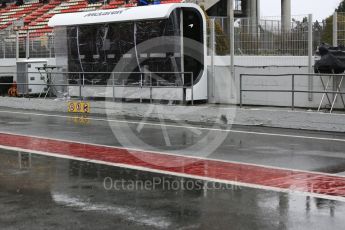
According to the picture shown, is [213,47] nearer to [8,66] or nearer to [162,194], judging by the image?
[162,194]

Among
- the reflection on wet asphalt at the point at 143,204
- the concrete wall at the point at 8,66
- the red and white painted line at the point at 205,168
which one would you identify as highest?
the concrete wall at the point at 8,66

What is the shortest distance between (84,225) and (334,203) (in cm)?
309

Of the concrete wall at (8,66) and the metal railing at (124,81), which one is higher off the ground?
the concrete wall at (8,66)

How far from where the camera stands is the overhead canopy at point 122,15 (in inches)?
742

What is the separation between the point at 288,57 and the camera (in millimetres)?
17609

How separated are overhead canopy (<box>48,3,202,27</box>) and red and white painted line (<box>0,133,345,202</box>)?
7.64 m

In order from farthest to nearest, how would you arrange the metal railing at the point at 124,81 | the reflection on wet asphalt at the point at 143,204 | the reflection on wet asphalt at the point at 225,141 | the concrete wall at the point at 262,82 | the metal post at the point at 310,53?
the metal railing at the point at 124,81 < the concrete wall at the point at 262,82 < the metal post at the point at 310,53 < the reflection on wet asphalt at the point at 225,141 < the reflection on wet asphalt at the point at 143,204

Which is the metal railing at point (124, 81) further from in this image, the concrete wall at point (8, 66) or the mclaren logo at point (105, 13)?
the concrete wall at point (8, 66)

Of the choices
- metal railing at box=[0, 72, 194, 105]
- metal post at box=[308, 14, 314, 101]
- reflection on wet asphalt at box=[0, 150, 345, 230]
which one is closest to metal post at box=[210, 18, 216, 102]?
metal railing at box=[0, 72, 194, 105]

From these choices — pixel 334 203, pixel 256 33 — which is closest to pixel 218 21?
pixel 256 33

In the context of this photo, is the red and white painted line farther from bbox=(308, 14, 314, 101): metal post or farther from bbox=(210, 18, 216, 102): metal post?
bbox=(210, 18, 216, 102): metal post

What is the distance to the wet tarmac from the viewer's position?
20.5 ft

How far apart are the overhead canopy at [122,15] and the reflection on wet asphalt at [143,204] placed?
10.6 meters

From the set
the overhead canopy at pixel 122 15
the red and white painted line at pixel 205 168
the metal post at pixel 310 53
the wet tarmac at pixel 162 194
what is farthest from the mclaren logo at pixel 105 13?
the red and white painted line at pixel 205 168
